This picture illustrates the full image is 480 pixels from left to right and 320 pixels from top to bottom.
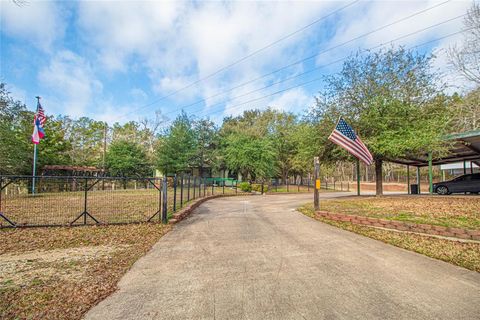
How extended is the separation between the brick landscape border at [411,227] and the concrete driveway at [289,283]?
56.2 inches

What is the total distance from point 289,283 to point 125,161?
109 ft

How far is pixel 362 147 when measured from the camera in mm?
9984

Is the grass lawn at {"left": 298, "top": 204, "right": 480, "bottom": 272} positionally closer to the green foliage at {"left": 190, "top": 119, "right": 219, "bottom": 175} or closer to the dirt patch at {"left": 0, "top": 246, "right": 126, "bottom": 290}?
the dirt patch at {"left": 0, "top": 246, "right": 126, "bottom": 290}

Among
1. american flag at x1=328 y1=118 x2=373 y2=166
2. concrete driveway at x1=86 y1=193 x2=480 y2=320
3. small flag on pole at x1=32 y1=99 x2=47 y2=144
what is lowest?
concrete driveway at x1=86 y1=193 x2=480 y2=320

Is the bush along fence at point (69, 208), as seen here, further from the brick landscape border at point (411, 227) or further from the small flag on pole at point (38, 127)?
the brick landscape border at point (411, 227)

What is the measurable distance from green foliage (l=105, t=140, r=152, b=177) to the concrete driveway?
30158mm

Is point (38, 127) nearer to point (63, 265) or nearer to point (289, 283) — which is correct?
point (63, 265)

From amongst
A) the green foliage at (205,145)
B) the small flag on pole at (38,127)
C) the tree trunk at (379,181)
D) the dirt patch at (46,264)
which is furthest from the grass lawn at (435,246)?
the green foliage at (205,145)

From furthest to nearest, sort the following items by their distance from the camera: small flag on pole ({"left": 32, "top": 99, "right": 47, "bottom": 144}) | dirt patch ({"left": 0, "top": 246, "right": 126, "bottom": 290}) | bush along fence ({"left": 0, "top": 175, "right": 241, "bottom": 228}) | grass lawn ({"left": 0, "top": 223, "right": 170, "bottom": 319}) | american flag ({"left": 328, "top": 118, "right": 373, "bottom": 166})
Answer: small flag on pole ({"left": 32, "top": 99, "right": 47, "bottom": 144}), american flag ({"left": 328, "top": 118, "right": 373, "bottom": 166}), bush along fence ({"left": 0, "top": 175, "right": 241, "bottom": 228}), dirt patch ({"left": 0, "top": 246, "right": 126, "bottom": 290}), grass lawn ({"left": 0, "top": 223, "right": 170, "bottom": 319})

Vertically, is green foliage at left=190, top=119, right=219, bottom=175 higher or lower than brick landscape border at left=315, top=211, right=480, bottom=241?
higher

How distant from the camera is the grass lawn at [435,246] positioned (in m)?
4.20

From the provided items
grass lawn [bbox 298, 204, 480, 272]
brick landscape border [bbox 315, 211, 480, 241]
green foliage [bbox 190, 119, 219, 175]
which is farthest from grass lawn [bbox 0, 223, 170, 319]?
green foliage [bbox 190, 119, 219, 175]

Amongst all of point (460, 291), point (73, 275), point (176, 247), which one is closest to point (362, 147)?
point (460, 291)

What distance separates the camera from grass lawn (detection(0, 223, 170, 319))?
2779 millimetres
